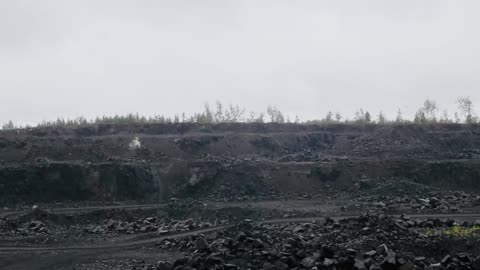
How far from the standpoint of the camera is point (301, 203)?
25.9 m

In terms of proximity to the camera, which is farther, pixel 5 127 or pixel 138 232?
pixel 5 127

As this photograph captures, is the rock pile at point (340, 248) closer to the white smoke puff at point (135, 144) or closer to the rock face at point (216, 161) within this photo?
the rock face at point (216, 161)

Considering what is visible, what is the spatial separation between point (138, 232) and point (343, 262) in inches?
398

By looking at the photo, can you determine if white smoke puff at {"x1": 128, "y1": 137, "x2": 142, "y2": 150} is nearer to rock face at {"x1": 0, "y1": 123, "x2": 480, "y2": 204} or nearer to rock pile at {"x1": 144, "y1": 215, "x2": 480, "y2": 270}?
rock face at {"x1": 0, "y1": 123, "x2": 480, "y2": 204}

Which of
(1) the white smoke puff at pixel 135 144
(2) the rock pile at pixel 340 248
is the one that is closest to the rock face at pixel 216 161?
(1) the white smoke puff at pixel 135 144

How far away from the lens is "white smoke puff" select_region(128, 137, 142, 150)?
3328cm

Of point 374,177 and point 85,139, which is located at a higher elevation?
point 85,139

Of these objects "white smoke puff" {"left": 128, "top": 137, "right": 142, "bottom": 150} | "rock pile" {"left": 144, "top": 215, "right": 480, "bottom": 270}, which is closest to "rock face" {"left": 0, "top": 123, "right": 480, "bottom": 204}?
"white smoke puff" {"left": 128, "top": 137, "right": 142, "bottom": 150}

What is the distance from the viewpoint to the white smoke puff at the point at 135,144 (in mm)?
33281

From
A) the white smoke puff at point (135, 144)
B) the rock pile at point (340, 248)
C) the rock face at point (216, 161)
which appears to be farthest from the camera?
the white smoke puff at point (135, 144)

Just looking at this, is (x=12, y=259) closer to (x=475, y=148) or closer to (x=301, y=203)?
(x=301, y=203)

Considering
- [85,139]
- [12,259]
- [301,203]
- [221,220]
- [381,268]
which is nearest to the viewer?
[381,268]

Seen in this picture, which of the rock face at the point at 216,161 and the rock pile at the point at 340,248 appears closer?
the rock pile at the point at 340,248

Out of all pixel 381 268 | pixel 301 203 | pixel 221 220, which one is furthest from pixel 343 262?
pixel 301 203
